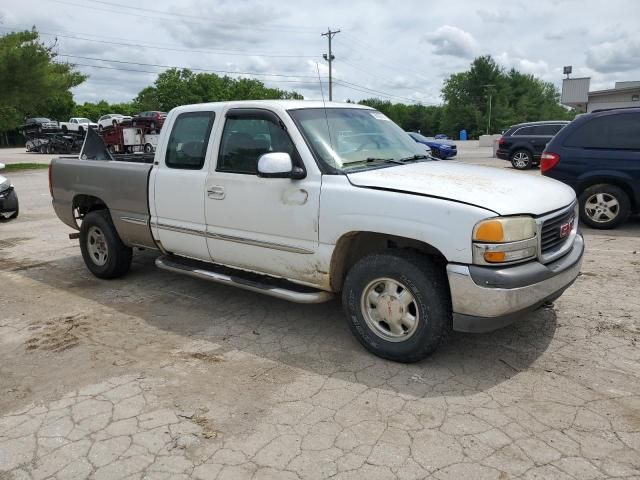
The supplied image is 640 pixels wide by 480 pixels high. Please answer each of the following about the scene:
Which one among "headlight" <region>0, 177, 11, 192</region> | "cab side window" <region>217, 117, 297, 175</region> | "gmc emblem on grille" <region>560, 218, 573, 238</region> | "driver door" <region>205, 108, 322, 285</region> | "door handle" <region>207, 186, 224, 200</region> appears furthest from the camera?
"headlight" <region>0, 177, 11, 192</region>

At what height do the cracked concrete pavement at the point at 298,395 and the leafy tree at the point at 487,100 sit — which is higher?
the leafy tree at the point at 487,100

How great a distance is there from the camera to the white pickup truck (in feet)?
10.9

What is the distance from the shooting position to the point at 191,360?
3912mm

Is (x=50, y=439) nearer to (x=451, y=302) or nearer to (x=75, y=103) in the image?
(x=451, y=302)

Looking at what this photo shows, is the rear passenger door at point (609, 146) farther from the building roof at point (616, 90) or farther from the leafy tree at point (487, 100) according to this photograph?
the leafy tree at point (487, 100)

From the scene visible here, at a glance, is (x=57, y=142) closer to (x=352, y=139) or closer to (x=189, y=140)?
(x=189, y=140)

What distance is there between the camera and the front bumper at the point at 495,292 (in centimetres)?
322

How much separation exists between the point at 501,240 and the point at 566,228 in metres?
1.00

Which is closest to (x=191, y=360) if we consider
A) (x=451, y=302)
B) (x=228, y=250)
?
(x=228, y=250)

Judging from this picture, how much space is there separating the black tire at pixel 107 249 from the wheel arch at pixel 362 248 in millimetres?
2932

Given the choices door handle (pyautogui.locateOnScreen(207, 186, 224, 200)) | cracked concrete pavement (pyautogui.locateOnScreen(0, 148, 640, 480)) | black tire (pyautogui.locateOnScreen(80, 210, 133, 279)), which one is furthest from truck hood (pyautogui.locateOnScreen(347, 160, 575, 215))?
black tire (pyautogui.locateOnScreen(80, 210, 133, 279))

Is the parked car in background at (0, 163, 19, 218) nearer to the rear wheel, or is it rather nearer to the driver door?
the driver door

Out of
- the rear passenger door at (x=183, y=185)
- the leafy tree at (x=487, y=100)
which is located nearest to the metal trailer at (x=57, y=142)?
the rear passenger door at (x=183, y=185)

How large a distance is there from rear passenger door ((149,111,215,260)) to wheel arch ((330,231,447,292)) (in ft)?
4.59
